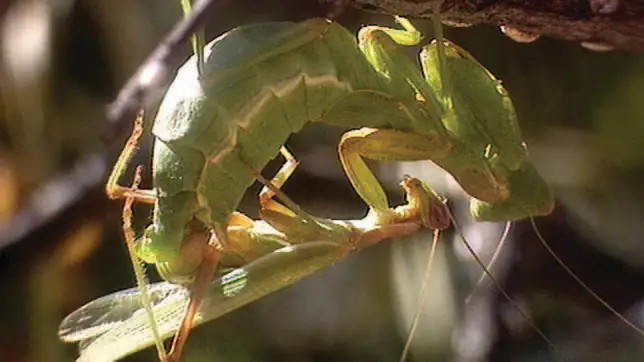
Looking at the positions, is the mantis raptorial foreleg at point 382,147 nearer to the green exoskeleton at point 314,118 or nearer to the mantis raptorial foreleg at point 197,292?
the green exoskeleton at point 314,118

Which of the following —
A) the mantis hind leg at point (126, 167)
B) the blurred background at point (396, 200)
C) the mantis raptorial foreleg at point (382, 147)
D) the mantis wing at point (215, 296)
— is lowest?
the blurred background at point (396, 200)

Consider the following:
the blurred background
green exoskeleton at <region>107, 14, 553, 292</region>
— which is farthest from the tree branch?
the blurred background

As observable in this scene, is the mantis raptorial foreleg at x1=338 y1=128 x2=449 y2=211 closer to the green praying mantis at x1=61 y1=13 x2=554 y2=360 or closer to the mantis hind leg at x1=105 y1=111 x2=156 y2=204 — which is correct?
the green praying mantis at x1=61 y1=13 x2=554 y2=360

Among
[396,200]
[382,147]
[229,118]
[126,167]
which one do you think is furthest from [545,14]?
[396,200]

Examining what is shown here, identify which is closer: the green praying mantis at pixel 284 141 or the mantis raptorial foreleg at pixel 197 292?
the green praying mantis at pixel 284 141

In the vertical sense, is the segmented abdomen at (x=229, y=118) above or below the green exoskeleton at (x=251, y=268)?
above

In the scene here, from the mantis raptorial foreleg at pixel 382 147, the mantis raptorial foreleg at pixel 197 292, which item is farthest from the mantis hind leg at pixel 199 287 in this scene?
the mantis raptorial foreleg at pixel 382 147
